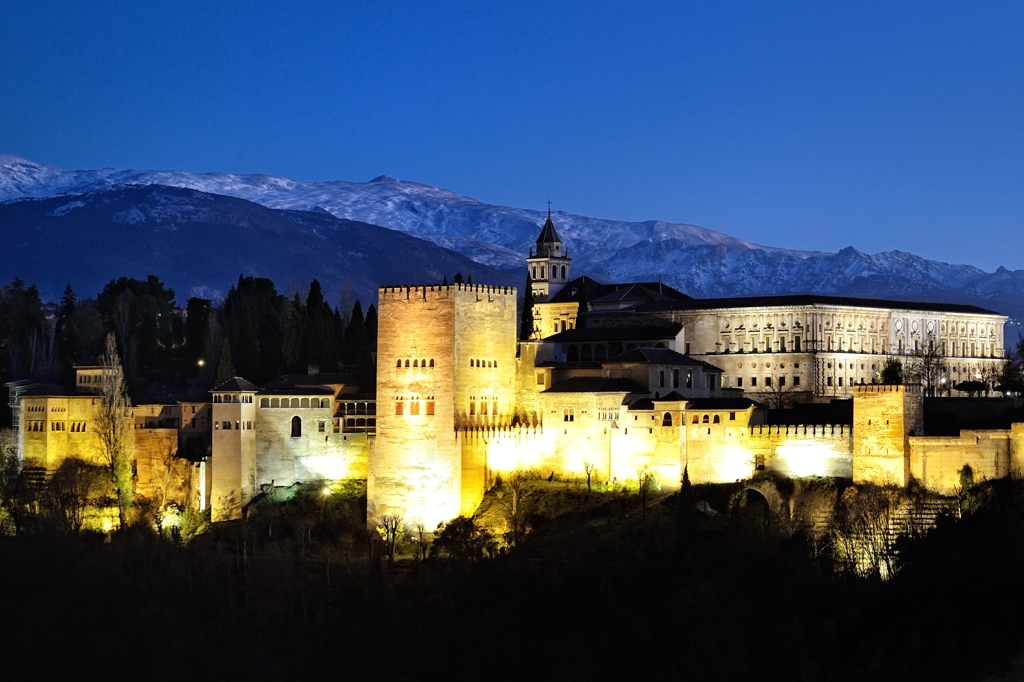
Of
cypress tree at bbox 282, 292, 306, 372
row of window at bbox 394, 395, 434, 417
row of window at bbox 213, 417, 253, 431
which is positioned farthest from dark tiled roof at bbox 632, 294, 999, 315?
row of window at bbox 213, 417, 253, 431

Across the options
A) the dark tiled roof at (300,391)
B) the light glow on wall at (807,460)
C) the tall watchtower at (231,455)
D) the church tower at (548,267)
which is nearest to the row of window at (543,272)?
the church tower at (548,267)

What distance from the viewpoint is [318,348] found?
255 feet

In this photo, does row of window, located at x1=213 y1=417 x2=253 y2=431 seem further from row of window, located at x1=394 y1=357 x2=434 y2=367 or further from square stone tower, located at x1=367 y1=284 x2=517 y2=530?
row of window, located at x1=394 y1=357 x2=434 y2=367

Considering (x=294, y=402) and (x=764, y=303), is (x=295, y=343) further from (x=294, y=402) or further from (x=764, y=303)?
(x=764, y=303)

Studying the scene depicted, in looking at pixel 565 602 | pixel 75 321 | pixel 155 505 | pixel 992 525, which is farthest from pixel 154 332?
pixel 992 525

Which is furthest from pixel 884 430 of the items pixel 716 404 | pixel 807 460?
pixel 716 404

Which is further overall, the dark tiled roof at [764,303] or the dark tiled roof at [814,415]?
the dark tiled roof at [764,303]

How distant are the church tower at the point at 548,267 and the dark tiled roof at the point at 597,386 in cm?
3376

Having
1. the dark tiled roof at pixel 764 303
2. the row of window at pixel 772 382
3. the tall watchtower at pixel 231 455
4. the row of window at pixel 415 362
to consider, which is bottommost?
the tall watchtower at pixel 231 455

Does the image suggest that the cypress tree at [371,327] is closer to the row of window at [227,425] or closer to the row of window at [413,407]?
the row of window at [227,425]

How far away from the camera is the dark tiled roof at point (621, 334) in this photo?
71.3 metres

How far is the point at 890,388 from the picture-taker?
52500 millimetres

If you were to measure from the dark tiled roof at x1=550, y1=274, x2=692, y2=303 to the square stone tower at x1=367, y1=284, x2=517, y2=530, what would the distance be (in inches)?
1102

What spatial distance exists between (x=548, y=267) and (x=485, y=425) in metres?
38.0
